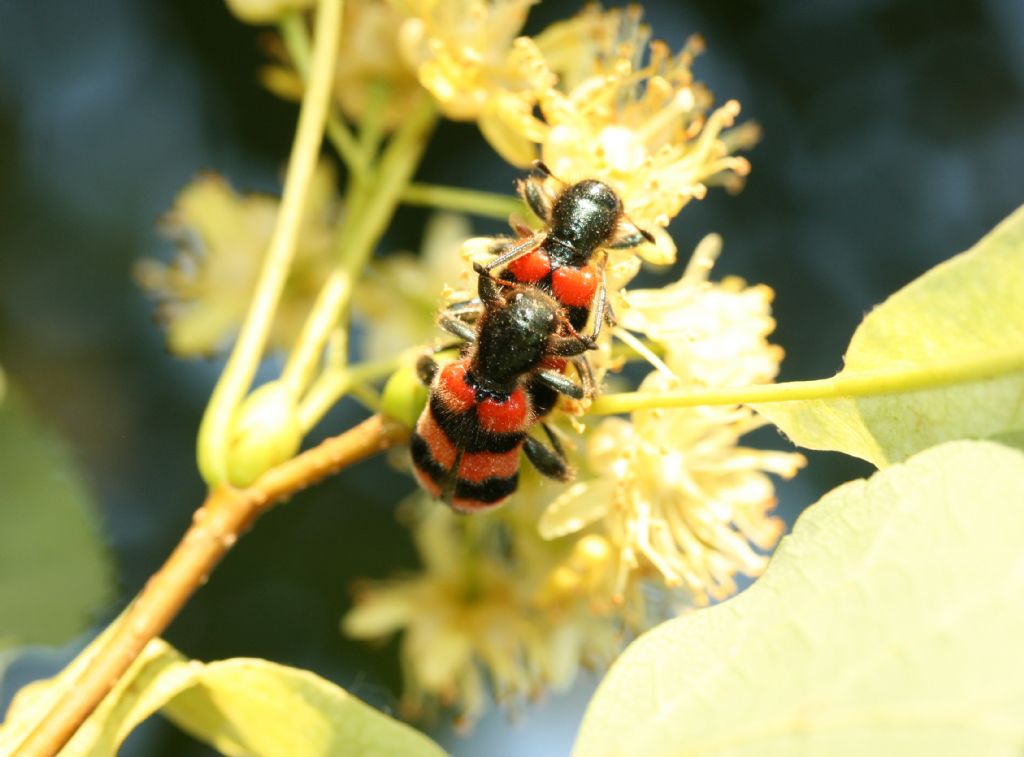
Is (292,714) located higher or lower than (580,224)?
lower

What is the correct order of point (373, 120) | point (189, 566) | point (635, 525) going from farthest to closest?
point (373, 120) < point (635, 525) < point (189, 566)

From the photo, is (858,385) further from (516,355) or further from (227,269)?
(227,269)

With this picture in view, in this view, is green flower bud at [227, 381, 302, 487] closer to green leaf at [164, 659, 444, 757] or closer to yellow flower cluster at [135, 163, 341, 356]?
green leaf at [164, 659, 444, 757]

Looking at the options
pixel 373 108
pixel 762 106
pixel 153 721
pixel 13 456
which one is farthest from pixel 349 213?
pixel 762 106

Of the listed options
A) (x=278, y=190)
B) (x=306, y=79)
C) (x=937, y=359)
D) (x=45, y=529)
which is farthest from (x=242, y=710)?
(x=278, y=190)

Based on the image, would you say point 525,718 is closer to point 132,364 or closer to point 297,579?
point 297,579

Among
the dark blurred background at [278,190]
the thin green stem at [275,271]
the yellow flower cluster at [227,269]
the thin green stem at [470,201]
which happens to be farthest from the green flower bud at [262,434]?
the dark blurred background at [278,190]

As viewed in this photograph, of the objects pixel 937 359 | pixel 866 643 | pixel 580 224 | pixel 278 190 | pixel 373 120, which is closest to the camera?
pixel 866 643
